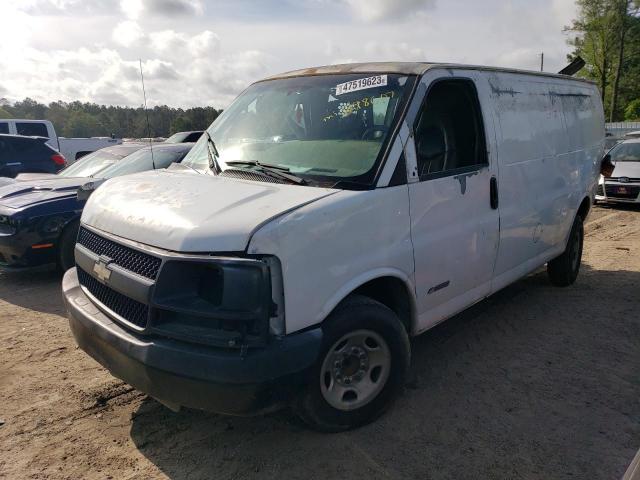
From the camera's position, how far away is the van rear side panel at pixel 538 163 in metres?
4.27

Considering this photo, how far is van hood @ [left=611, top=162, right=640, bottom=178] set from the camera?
12156 millimetres

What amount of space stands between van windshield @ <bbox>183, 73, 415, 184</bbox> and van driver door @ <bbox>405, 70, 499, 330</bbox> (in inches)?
9.6

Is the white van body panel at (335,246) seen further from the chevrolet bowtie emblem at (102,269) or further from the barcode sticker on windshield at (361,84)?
the chevrolet bowtie emblem at (102,269)

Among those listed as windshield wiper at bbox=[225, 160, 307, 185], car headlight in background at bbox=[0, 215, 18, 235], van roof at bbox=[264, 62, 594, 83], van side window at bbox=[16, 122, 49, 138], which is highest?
van side window at bbox=[16, 122, 49, 138]

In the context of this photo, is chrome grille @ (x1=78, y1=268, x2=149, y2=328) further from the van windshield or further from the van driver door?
the van driver door

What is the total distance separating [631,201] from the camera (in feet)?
39.5

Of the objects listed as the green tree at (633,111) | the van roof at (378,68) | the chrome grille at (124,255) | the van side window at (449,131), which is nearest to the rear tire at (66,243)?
the chrome grille at (124,255)

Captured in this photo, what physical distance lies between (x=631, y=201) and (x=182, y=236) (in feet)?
40.1

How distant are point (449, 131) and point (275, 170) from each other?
136 cm

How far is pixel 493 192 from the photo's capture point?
4.02m

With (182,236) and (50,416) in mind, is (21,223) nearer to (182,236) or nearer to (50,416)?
(50,416)

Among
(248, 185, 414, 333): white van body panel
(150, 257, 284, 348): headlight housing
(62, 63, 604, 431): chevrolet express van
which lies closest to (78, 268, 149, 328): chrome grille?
(62, 63, 604, 431): chevrolet express van

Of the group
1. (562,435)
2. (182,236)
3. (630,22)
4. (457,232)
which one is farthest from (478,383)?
(630,22)

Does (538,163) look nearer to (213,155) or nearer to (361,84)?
(361,84)
